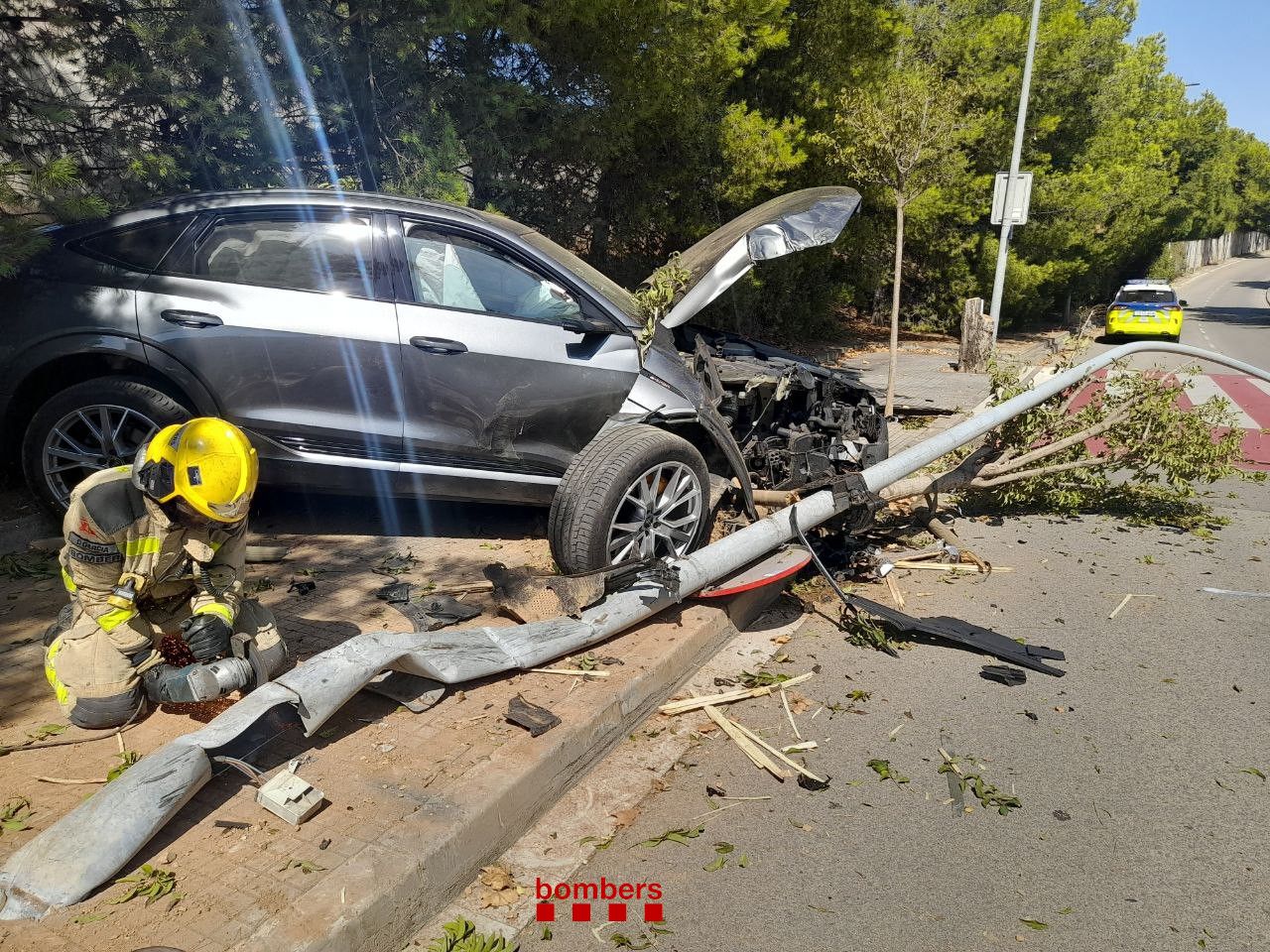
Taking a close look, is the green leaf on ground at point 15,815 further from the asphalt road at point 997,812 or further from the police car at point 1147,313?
the police car at point 1147,313

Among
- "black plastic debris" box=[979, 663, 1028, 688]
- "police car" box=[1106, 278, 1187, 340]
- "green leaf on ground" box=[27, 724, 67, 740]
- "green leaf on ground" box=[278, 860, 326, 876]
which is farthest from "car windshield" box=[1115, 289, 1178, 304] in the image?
"green leaf on ground" box=[27, 724, 67, 740]

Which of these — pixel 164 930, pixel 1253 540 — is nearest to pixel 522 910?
pixel 164 930

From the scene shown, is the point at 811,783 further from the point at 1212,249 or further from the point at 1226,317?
the point at 1212,249

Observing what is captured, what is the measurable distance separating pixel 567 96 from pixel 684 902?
9.47 metres

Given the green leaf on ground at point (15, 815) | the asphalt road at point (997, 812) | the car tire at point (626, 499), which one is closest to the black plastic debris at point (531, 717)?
the asphalt road at point (997, 812)

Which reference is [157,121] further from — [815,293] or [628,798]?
[815,293]

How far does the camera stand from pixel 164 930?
2332 mm

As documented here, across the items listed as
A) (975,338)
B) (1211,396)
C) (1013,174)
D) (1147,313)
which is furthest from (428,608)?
Answer: (1147,313)

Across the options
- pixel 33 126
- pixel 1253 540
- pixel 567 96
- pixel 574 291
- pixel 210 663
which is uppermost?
pixel 567 96

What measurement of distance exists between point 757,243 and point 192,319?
3.28 m

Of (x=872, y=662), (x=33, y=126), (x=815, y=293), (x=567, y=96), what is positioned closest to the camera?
(x=872, y=662)

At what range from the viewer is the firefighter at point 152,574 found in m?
3.07

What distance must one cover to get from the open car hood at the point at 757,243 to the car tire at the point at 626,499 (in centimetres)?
92

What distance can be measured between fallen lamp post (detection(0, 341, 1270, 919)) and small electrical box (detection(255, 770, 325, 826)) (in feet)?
0.65
